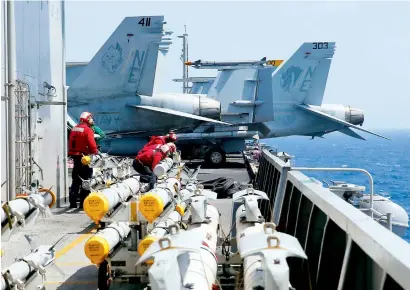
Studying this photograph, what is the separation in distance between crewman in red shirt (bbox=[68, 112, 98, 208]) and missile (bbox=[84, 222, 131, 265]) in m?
4.45

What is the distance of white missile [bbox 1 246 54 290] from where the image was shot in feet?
15.5

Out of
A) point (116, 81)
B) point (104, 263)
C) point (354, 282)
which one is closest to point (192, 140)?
point (116, 81)

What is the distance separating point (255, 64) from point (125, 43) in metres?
7.67

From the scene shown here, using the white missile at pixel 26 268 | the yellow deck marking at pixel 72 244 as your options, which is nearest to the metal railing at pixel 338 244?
the white missile at pixel 26 268

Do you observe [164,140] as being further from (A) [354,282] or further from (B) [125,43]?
(B) [125,43]

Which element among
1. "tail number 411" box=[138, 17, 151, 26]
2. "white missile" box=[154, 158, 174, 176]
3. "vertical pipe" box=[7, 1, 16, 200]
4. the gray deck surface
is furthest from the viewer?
"tail number 411" box=[138, 17, 151, 26]

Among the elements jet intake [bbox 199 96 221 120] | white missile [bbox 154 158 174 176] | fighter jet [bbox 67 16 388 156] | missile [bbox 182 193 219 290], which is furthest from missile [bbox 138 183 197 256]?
jet intake [bbox 199 96 221 120]

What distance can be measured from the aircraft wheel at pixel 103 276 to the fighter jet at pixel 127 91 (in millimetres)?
19563

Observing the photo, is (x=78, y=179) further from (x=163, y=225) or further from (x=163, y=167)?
(x=163, y=225)

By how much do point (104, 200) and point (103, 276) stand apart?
2.87ft

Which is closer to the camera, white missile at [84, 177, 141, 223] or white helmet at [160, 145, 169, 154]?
white missile at [84, 177, 141, 223]

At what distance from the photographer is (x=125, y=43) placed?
84.1 ft

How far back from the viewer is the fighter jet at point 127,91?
25547 millimetres

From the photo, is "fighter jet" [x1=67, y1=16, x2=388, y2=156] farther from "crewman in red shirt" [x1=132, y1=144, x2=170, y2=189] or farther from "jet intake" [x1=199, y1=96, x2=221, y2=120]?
"crewman in red shirt" [x1=132, y1=144, x2=170, y2=189]
